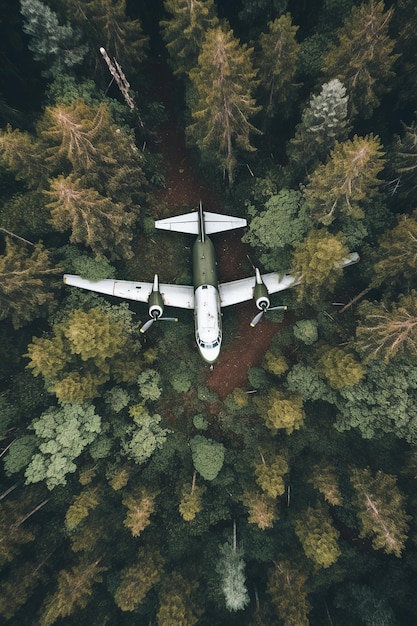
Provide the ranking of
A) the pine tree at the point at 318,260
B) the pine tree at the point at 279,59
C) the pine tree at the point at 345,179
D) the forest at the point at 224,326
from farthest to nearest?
the forest at the point at 224,326
the pine tree at the point at 318,260
the pine tree at the point at 279,59
the pine tree at the point at 345,179

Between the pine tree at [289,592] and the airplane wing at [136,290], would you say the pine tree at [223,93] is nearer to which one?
the airplane wing at [136,290]

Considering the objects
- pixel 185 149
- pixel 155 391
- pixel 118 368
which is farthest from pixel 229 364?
pixel 185 149

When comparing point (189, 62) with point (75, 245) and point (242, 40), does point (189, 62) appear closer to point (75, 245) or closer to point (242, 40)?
point (242, 40)

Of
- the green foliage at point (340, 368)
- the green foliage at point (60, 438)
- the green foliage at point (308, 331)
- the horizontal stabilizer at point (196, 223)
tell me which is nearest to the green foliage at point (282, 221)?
the horizontal stabilizer at point (196, 223)

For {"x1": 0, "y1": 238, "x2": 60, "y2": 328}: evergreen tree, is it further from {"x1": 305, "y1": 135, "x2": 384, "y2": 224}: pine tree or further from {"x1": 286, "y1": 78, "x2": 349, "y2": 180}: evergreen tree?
{"x1": 286, "y1": 78, "x2": 349, "y2": 180}: evergreen tree

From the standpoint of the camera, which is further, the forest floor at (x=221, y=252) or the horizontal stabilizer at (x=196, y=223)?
the forest floor at (x=221, y=252)

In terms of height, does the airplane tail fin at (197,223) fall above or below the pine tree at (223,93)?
below
